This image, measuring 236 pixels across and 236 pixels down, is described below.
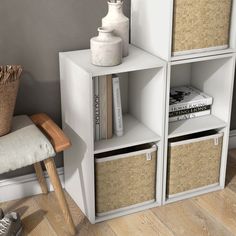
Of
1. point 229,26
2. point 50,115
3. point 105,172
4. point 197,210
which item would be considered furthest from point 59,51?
point 197,210

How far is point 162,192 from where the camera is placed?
243cm

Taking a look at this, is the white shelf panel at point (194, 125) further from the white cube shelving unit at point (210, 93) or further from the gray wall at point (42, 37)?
the gray wall at point (42, 37)

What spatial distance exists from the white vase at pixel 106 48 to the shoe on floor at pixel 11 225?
732 millimetres

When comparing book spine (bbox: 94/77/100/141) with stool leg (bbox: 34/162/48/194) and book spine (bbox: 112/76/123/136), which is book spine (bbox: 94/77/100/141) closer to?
book spine (bbox: 112/76/123/136)

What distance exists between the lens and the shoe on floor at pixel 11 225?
214 cm

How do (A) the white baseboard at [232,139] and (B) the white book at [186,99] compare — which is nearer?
(B) the white book at [186,99]

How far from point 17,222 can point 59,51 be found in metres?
0.76

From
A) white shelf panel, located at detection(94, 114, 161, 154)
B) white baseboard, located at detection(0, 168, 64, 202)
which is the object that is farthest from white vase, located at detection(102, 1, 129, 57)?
white baseboard, located at detection(0, 168, 64, 202)

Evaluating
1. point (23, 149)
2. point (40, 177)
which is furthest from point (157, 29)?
point (40, 177)

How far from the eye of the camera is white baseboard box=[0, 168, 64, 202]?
2.46m

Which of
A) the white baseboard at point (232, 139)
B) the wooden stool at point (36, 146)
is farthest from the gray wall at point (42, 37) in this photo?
the white baseboard at point (232, 139)

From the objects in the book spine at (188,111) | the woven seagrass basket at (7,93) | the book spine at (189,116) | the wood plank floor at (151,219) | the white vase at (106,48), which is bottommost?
the wood plank floor at (151,219)

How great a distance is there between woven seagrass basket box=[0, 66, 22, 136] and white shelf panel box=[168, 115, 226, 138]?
0.72 meters

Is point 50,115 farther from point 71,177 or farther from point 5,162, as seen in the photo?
point 5,162
